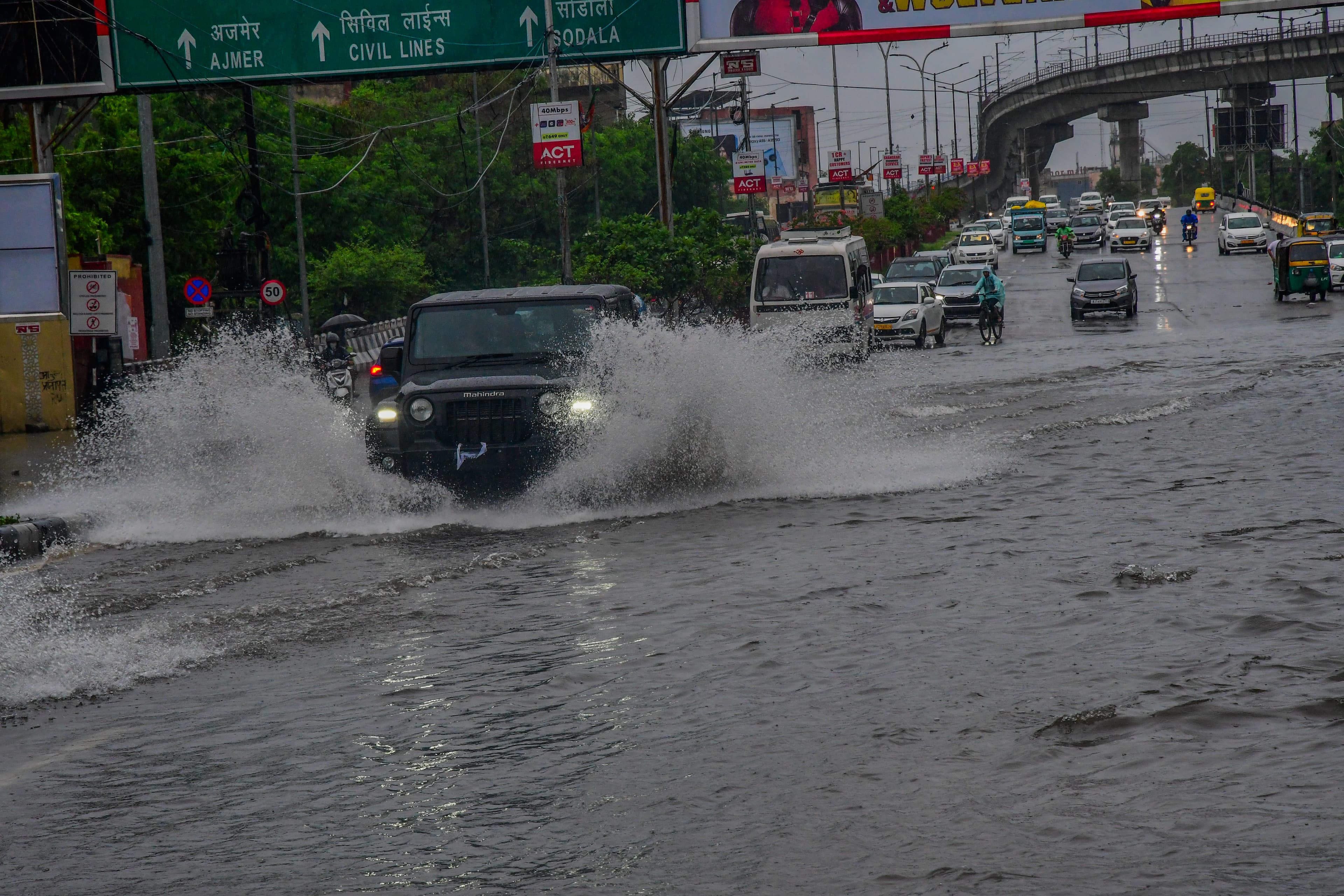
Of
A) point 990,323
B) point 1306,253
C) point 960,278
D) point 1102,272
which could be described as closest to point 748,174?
point 960,278

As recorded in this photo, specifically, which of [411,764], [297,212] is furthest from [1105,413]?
[297,212]

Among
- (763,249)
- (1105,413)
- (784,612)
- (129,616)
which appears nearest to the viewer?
(784,612)

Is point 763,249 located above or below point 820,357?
above

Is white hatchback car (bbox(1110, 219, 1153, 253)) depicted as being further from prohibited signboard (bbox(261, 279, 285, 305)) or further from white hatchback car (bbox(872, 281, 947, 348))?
prohibited signboard (bbox(261, 279, 285, 305))

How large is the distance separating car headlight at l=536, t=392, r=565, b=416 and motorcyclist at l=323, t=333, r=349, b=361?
18.1m

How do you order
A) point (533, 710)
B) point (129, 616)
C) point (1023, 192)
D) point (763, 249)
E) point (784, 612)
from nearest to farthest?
point (533, 710)
point (784, 612)
point (129, 616)
point (763, 249)
point (1023, 192)

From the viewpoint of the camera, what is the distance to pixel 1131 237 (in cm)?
7075

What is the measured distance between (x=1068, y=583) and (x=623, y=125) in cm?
8827

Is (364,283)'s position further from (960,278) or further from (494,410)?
(494,410)

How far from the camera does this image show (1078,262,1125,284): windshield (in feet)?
134

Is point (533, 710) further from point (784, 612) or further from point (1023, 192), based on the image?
point (1023, 192)

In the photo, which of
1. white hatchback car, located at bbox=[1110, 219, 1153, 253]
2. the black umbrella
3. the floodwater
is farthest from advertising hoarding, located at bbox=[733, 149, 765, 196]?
the floodwater

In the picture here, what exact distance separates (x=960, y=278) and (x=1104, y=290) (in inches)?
152

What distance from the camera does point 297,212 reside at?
4662 cm
